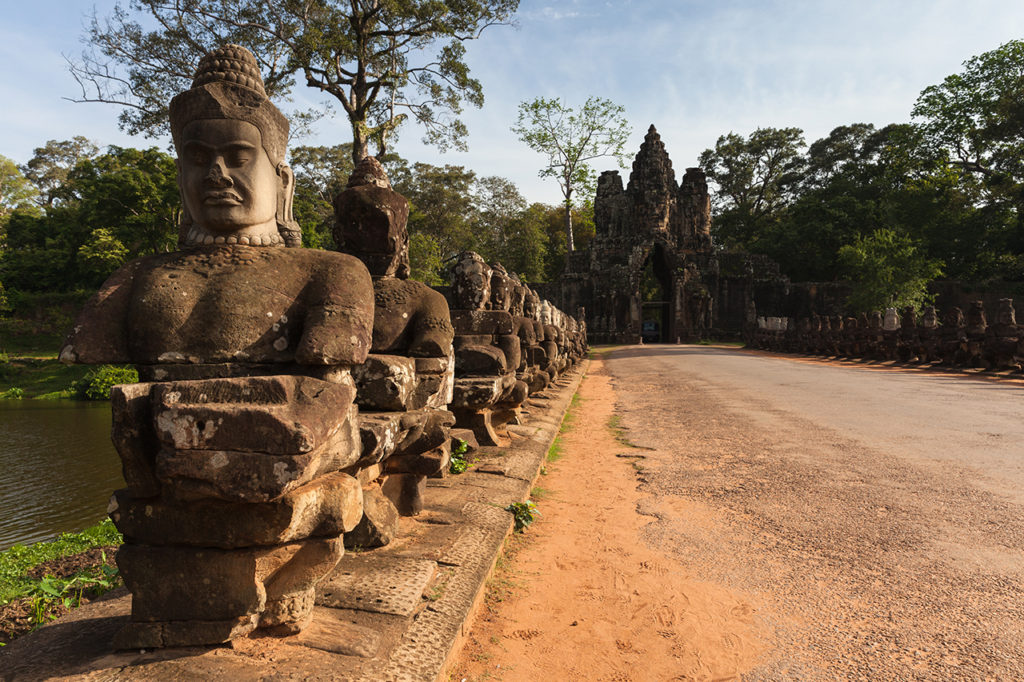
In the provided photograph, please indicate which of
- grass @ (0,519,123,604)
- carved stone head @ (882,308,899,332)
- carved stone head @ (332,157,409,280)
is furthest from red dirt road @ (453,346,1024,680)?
carved stone head @ (882,308,899,332)

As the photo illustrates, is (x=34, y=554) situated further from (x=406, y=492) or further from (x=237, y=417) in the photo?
(x=237, y=417)

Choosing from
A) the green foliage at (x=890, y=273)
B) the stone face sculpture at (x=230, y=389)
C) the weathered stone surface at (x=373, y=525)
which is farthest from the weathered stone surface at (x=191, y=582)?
the green foliage at (x=890, y=273)

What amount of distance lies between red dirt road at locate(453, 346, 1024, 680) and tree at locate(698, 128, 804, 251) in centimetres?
4604

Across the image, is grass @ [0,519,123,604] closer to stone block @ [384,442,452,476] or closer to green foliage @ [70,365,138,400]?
stone block @ [384,442,452,476]

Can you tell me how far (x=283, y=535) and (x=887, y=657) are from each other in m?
2.27

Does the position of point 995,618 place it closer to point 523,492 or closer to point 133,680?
point 523,492

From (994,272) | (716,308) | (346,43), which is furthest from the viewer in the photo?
(716,308)

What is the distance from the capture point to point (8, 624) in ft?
9.48

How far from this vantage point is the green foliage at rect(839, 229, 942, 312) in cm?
2798

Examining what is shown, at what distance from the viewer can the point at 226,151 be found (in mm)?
2158

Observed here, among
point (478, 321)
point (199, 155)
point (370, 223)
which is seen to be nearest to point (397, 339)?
point (370, 223)

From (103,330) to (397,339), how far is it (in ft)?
4.22

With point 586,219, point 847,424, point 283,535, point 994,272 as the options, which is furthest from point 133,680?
point 586,219

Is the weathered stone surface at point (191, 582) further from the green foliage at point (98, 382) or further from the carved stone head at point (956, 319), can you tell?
the green foliage at point (98, 382)
